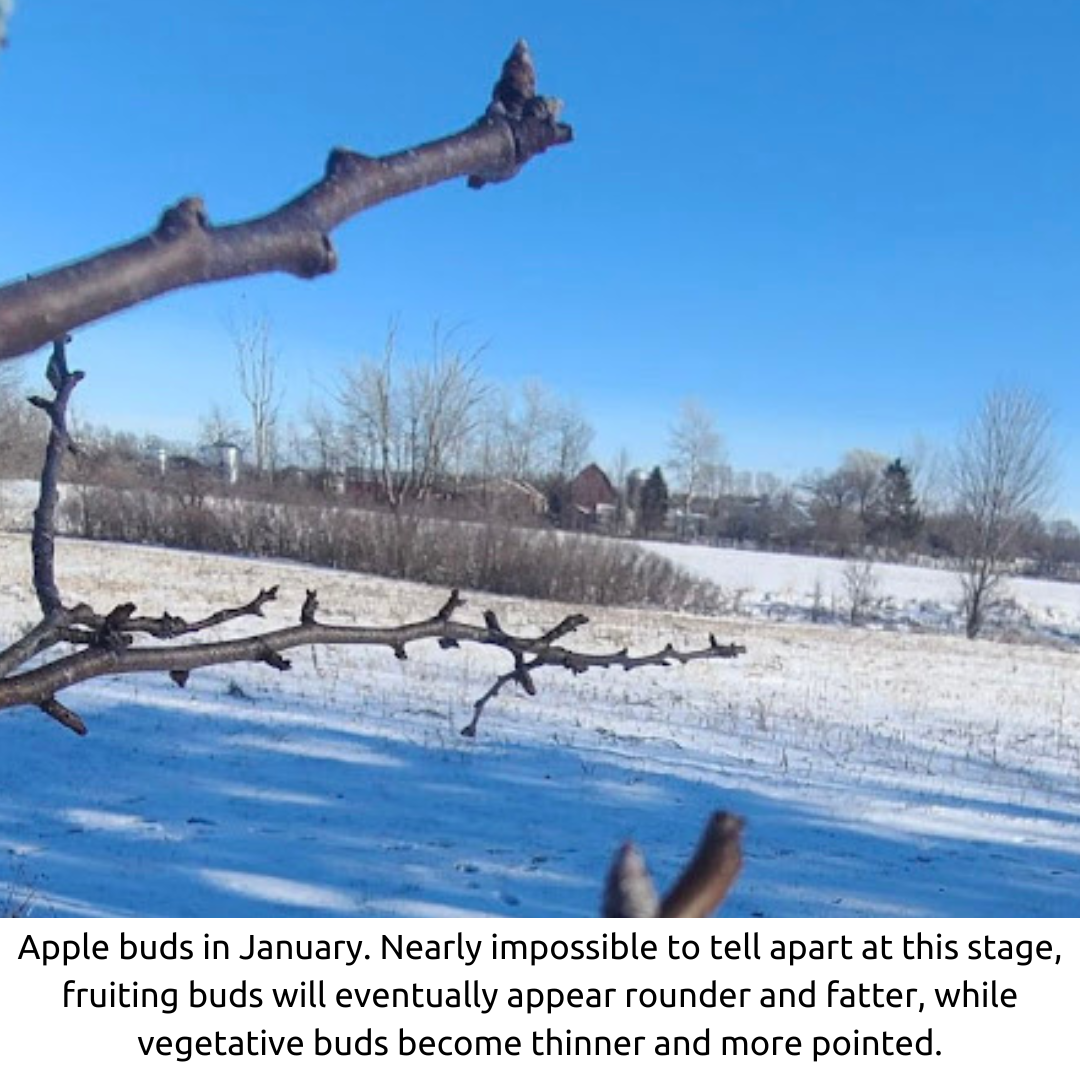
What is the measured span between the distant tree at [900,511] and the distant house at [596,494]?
1392 cm

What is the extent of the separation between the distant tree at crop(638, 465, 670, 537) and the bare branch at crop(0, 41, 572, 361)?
50340mm

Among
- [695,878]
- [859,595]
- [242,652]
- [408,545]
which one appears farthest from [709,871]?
[859,595]

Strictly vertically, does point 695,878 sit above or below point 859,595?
above

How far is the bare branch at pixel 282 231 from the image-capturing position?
1.82ft

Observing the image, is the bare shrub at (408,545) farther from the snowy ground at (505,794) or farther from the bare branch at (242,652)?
the bare branch at (242,652)

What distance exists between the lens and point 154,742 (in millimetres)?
7652

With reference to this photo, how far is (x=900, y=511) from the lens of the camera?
52094 mm

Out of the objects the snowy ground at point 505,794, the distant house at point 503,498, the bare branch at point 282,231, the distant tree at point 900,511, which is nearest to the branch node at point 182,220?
the bare branch at point 282,231

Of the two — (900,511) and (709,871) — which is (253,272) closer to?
(709,871)

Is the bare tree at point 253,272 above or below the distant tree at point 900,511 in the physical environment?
below

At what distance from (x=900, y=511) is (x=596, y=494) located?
50.9ft

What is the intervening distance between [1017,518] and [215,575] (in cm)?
2099

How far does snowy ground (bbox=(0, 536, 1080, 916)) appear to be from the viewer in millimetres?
5285

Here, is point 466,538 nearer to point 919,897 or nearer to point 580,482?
point 919,897
